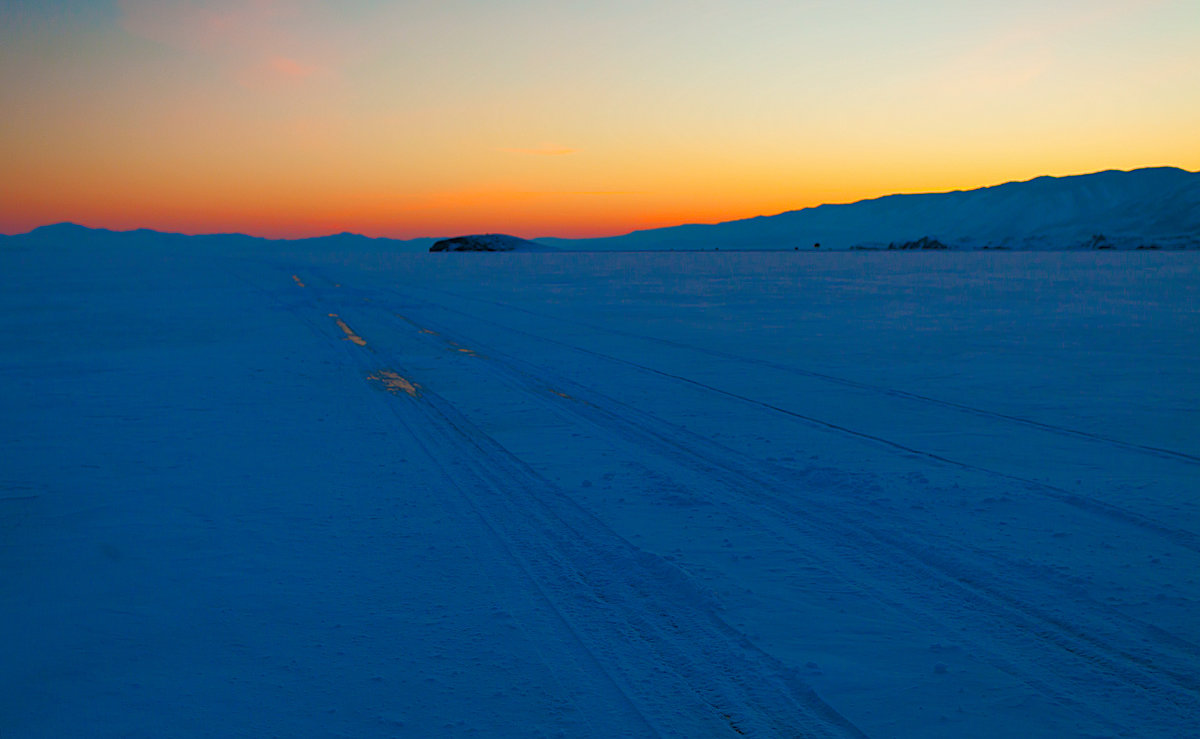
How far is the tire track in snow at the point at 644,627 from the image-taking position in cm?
291

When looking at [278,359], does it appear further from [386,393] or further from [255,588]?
[255,588]

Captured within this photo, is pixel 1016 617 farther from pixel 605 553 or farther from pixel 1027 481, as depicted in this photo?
pixel 1027 481

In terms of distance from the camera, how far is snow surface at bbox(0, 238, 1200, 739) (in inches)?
119

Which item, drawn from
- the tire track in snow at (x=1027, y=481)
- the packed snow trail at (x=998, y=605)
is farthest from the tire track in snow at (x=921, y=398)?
the packed snow trail at (x=998, y=605)

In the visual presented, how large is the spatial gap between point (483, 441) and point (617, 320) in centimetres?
1152

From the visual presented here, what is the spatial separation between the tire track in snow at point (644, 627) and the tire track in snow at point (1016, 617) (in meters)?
0.98

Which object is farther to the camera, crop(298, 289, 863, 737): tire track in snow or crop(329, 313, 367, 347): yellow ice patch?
crop(329, 313, 367, 347): yellow ice patch

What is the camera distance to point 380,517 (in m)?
5.11

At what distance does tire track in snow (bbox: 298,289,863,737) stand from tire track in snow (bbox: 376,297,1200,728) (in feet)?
3.20

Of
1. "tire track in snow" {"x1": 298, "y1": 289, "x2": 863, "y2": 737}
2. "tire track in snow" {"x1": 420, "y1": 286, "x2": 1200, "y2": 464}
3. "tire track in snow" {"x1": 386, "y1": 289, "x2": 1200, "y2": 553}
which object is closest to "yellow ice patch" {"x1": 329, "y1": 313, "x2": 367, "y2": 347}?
"tire track in snow" {"x1": 420, "y1": 286, "x2": 1200, "y2": 464}

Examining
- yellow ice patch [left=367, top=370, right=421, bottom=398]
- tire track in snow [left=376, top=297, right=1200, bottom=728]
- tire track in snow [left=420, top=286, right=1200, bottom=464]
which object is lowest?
tire track in snow [left=376, top=297, right=1200, bottom=728]

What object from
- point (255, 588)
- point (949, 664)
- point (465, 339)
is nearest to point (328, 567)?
point (255, 588)

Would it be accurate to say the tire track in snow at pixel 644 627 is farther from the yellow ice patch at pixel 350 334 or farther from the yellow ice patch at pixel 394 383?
the yellow ice patch at pixel 350 334

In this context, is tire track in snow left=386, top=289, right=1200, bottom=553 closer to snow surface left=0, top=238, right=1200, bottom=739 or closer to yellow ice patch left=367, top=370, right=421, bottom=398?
snow surface left=0, top=238, right=1200, bottom=739
